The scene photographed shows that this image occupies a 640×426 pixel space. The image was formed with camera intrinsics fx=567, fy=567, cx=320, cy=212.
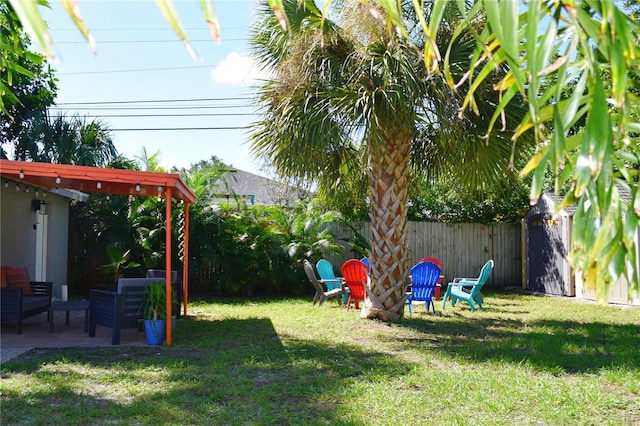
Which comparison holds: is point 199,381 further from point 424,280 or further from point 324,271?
point 324,271

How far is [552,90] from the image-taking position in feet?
5.54

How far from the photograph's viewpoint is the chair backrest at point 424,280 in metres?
10.6

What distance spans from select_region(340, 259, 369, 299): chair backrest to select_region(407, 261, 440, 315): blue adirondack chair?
92cm

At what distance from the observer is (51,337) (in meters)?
8.26

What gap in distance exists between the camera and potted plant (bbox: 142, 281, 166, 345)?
777 cm

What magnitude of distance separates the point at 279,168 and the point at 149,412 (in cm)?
542

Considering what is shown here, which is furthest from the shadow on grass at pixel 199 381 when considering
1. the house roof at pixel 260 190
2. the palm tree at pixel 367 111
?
the house roof at pixel 260 190

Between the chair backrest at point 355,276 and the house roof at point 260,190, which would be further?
the house roof at point 260,190

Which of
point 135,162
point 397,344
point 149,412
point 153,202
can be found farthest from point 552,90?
point 135,162

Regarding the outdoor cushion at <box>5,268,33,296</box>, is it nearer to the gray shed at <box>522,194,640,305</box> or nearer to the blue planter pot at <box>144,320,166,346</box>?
the blue planter pot at <box>144,320,166,346</box>

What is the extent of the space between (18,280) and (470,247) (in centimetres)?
1176

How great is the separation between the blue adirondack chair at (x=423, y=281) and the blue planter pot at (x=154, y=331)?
470cm

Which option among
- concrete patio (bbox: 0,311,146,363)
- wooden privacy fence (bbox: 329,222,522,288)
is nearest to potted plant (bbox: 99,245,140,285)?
concrete patio (bbox: 0,311,146,363)

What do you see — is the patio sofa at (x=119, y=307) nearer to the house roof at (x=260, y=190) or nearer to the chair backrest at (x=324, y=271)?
the chair backrest at (x=324, y=271)
